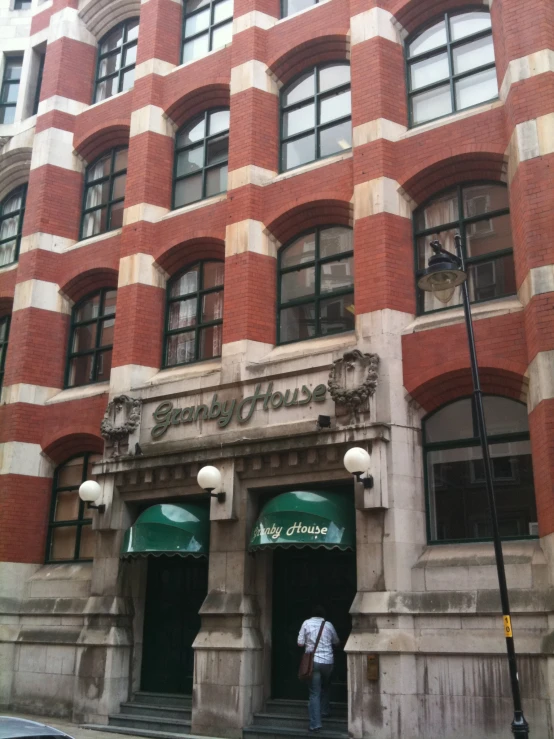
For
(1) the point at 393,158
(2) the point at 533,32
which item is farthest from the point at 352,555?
(2) the point at 533,32

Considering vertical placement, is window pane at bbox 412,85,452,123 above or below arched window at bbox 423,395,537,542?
above

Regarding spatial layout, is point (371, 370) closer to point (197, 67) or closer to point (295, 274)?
point (295, 274)

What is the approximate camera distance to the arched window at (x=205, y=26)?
2016 cm

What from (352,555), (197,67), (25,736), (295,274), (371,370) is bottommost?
(25,736)

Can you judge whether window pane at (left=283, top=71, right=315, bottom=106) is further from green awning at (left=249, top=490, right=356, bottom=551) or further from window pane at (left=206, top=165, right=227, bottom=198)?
green awning at (left=249, top=490, right=356, bottom=551)

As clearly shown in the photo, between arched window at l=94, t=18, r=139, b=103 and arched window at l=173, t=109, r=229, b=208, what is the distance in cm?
326

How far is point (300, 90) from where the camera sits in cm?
1831

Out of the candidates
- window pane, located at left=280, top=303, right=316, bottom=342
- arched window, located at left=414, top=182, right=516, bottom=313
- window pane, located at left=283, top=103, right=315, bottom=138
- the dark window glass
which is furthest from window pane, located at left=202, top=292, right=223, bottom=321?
the dark window glass

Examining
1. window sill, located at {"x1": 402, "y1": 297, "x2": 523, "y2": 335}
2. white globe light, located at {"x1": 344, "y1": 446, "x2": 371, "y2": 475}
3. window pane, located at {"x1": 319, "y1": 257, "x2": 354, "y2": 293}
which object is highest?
window pane, located at {"x1": 319, "y1": 257, "x2": 354, "y2": 293}

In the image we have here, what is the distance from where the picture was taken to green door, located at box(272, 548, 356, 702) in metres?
14.4

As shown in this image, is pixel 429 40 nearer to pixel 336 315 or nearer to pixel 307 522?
pixel 336 315

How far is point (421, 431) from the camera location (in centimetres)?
1423

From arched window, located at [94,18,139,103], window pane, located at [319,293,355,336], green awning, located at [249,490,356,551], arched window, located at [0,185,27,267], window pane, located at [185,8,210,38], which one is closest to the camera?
green awning, located at [249,490,356,551]

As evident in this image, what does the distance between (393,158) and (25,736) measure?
12.1 m
